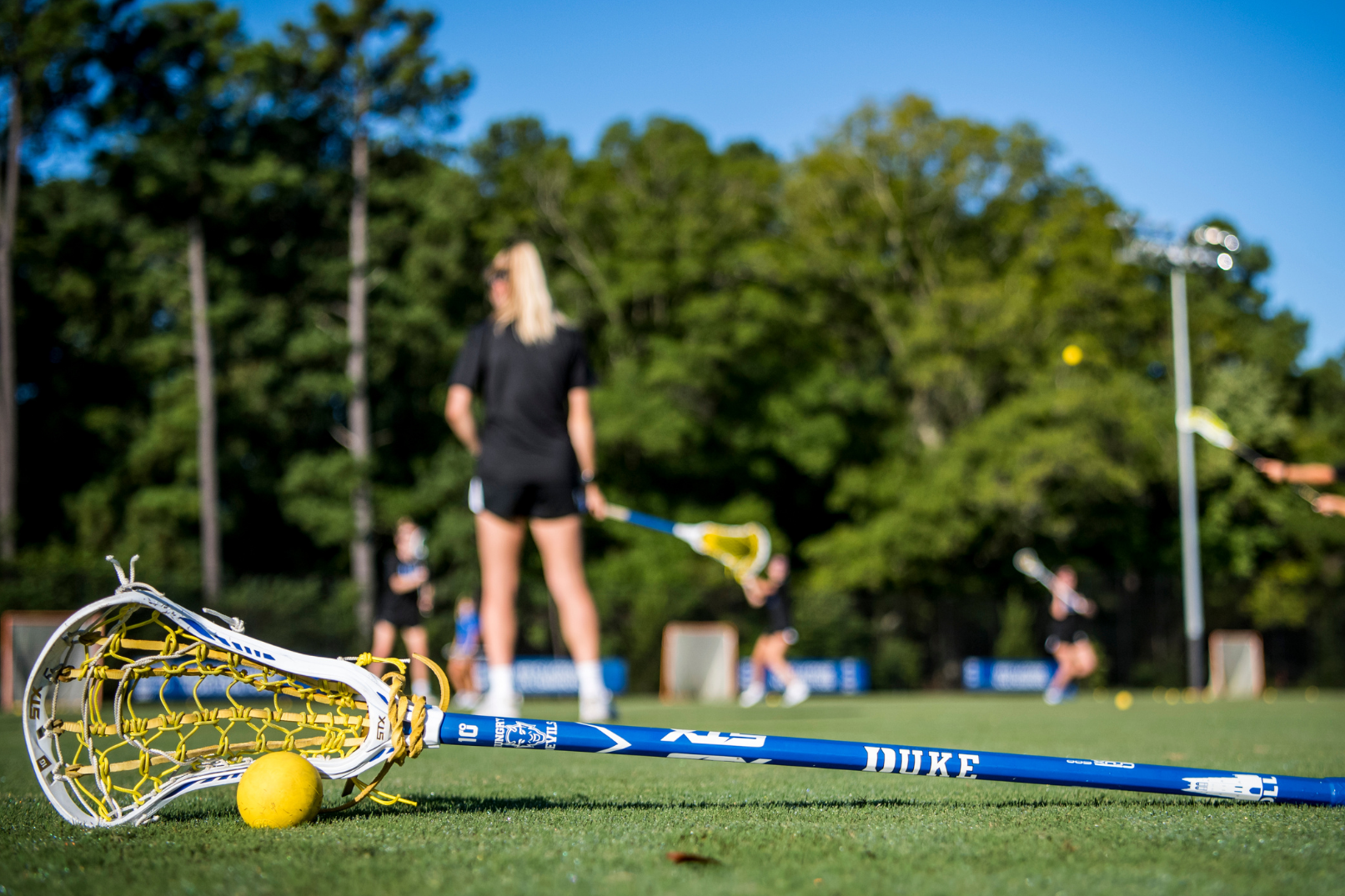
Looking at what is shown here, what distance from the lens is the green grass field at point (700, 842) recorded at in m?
2.51

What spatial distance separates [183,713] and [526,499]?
8.25 feet

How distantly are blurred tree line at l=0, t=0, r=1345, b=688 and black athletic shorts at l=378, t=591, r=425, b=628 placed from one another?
14.9 meters

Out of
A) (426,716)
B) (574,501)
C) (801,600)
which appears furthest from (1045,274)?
(426,716)

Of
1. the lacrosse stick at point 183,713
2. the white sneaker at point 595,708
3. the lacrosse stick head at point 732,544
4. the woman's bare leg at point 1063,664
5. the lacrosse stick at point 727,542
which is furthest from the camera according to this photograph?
the woman's bare leg at point 1063,664

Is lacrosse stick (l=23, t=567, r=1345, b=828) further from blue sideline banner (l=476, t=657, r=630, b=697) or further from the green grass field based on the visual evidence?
blue sideline banner (l=476, t=657, r=630, b=697)

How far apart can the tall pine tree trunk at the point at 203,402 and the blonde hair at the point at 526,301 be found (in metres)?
25.4

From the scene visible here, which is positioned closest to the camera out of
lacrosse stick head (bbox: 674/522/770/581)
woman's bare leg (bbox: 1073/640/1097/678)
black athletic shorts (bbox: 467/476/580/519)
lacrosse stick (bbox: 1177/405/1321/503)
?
black athletic shorts (bbox: 467/476/580/519)

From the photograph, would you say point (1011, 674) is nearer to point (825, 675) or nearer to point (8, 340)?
point (825, 675)

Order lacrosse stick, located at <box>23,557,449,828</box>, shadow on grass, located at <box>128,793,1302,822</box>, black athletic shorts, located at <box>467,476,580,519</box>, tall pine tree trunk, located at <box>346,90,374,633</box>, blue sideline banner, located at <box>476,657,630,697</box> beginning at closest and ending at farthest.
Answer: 1. lacrosse stick, located at <box>23,557,449,828</box>
2. shadow on grass, located at <box>128,793,1302,822</box>
3. black athletic shorts, located at <box>467,476,580,519</box>
4. blue sideline banner, located at <box>476,657,630,697</box>
5. tall pine tree trunk, located at <box>346,90,374,633</box>

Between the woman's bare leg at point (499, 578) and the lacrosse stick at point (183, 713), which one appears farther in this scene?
the woman's bare leg at point (499, 578)

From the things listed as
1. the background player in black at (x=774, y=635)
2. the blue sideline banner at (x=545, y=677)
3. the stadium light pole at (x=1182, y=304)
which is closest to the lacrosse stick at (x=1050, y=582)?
the stadium light pole at (x=1182, y=304)

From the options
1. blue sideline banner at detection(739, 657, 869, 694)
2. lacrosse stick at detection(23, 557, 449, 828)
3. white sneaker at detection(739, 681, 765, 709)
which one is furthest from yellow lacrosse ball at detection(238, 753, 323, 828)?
blue sideline banner at detection(739, 657, 869, 694)

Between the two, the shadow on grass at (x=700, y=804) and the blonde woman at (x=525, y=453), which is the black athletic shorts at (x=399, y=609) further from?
the shadow on grass at (x=700, y=804)

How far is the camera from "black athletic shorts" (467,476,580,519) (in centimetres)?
579
